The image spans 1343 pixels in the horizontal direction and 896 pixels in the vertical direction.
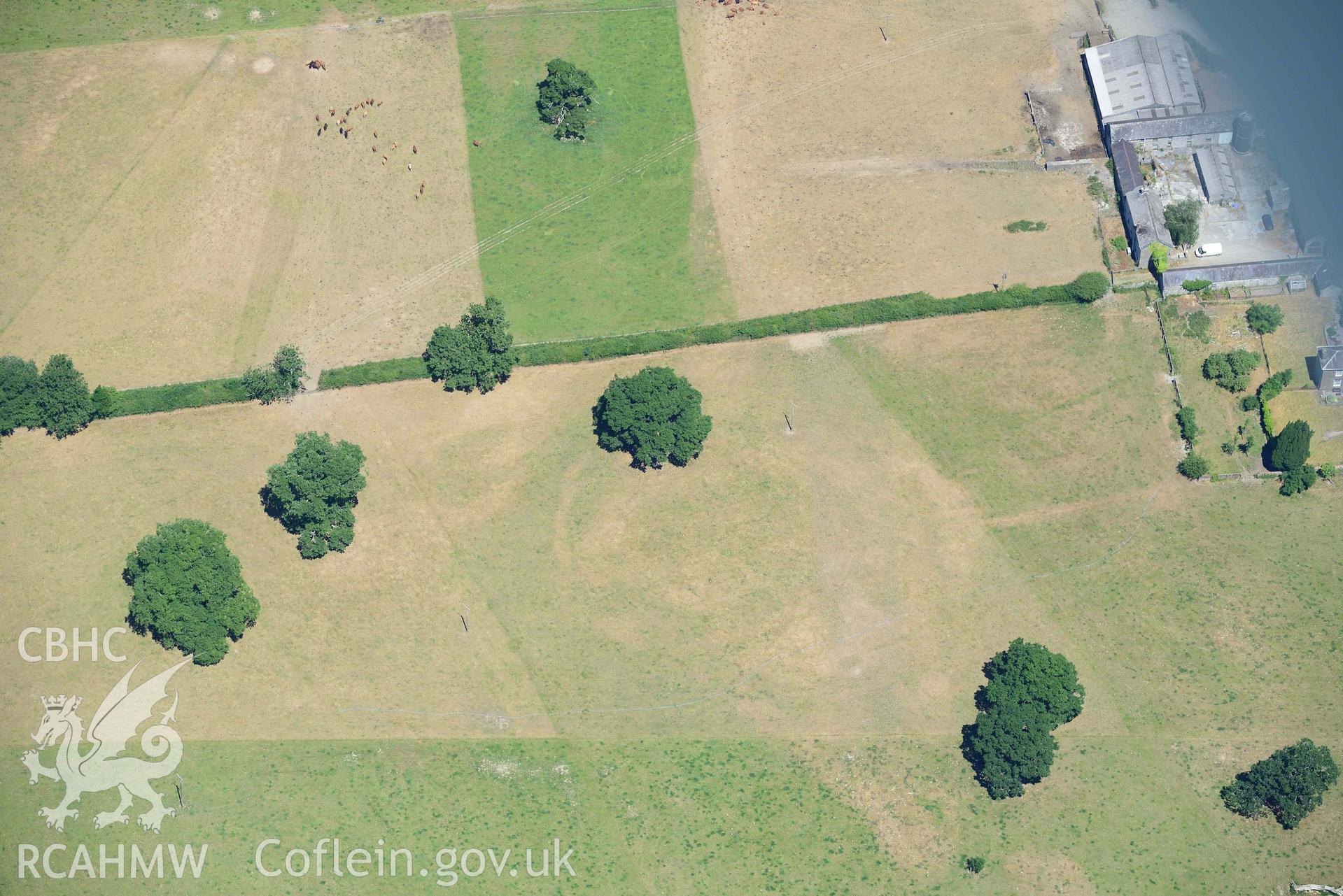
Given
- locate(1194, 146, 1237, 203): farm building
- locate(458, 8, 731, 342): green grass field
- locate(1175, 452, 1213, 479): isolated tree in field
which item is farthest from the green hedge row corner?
locate(1175, 452, 1213, 479): isolated tree in field

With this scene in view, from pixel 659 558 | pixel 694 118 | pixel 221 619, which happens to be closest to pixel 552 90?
pixel 694 118

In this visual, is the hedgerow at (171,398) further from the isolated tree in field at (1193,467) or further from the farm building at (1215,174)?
the farm building at (1215,174)

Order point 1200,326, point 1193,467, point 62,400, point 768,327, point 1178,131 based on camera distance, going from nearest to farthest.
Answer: point 1193,467
point 62,400
point 1200,326
point 768,327
point 1178,131

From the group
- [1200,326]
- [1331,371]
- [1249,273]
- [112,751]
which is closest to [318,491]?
[112,751]

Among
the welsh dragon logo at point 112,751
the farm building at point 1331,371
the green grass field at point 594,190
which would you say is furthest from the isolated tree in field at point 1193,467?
the welsh dragon logo at point 112,751

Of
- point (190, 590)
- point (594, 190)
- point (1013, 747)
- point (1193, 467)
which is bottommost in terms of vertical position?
point (1013, 747)

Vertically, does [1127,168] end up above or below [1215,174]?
above

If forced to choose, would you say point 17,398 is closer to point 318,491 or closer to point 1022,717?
point 318,491
